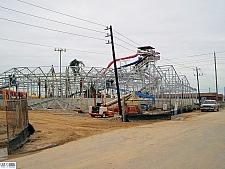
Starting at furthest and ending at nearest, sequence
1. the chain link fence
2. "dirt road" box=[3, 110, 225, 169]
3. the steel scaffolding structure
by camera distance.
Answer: the steel scaffolding structure
the chain link fence
"dirt road" box=[3, 110, 225, 169]

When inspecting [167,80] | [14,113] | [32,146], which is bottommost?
[32,146]

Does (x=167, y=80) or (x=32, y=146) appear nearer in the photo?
(x=32, y=146)

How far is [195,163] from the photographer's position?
27.8 ft

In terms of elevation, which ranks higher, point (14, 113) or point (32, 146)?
point (14, 113)

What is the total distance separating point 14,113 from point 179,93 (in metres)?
42.2

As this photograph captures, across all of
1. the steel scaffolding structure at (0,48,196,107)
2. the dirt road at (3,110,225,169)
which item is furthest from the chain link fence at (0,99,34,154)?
the steel scaffolding structure at (0,48,196,107)

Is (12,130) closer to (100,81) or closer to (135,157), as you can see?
(135,157)

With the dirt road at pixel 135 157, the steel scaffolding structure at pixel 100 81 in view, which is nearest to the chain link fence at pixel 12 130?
the dirt road at pixel 135 157

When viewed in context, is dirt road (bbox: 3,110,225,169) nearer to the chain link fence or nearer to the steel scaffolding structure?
the chain link fence

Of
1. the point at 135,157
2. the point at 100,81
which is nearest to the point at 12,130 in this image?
the point at 135,157

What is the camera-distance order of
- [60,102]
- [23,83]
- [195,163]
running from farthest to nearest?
→ [23,83], [60,102], [195,163]

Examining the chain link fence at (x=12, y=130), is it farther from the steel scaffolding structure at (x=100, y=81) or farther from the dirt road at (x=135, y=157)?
the steel scaffolding structure at (x=100, y=81)

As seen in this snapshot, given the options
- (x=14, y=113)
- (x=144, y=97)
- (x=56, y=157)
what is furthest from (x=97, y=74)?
(x=56, y=157)

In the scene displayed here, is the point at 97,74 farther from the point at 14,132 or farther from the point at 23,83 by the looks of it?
the point at 14,132
